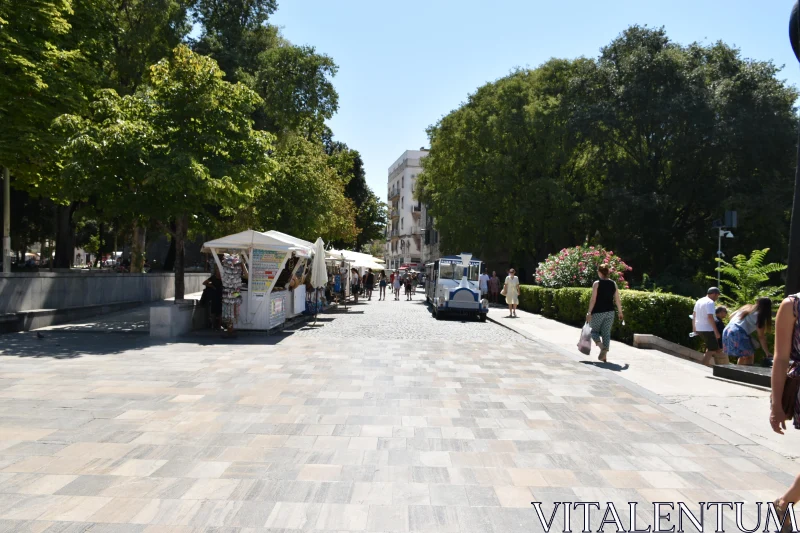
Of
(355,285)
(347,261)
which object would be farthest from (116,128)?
(355,285)

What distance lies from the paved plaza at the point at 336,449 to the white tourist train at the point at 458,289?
1275 cm

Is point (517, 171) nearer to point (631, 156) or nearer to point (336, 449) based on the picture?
point (631, 156)

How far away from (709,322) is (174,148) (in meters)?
12.3

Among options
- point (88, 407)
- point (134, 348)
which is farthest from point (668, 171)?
point (88, 407)

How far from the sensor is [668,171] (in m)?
34.2

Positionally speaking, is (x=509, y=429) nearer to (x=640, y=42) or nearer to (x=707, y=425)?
(x=707, y=425)

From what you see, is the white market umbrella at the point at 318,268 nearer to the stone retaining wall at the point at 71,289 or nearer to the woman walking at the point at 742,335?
the stone retaining wall at the point at 71,289

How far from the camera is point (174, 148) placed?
1547 cm

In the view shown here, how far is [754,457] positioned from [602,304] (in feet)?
19.2

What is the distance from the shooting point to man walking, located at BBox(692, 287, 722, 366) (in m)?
11.7

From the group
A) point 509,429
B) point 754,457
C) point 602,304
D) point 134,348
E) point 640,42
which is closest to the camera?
point 754,457

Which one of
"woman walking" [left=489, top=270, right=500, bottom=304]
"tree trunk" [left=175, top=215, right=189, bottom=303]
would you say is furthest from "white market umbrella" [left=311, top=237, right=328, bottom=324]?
"woman walking" [left=489, top=270, right=500, bottom=304]

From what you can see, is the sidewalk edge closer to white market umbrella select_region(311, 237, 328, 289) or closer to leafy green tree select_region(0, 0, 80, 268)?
white market umbrella select_region(311, 237, 328, 289)

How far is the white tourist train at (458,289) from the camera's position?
2344cm
